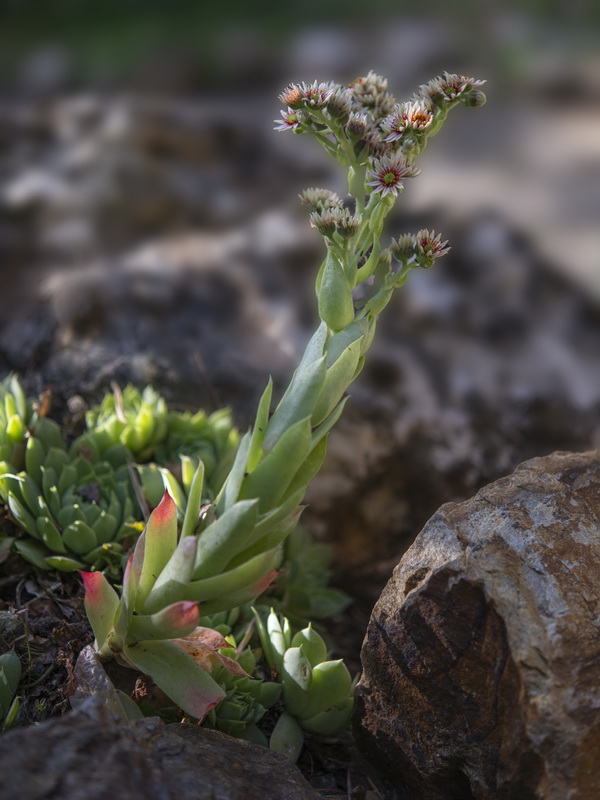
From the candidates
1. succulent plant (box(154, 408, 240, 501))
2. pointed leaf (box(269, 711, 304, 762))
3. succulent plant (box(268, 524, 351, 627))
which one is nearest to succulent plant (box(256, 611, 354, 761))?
pointed leaf (box(269, 711, 304, 762))

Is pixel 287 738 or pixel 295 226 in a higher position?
pixel 295 226

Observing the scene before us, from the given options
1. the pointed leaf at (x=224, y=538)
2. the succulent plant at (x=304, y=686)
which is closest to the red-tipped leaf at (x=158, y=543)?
the pointed leaf at (x=224, y=538)

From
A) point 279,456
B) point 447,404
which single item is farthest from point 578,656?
point 447,404

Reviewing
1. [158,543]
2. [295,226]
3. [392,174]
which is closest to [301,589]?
[158,543]

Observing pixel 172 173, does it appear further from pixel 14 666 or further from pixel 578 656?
pixel 578 656

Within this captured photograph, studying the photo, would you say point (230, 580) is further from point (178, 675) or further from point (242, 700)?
point (242, 700)
